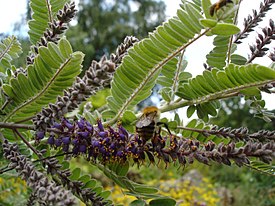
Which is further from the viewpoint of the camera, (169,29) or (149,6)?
(149,6)

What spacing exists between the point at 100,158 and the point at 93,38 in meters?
22.2

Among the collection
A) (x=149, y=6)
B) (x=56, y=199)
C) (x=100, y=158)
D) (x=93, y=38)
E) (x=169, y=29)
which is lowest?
(x=56, y=199)

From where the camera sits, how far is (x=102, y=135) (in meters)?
0.88

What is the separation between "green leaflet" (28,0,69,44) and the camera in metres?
1.12

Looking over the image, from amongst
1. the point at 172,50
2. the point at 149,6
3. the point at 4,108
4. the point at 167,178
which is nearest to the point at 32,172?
the point at 4,108

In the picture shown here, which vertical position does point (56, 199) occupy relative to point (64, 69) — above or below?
below

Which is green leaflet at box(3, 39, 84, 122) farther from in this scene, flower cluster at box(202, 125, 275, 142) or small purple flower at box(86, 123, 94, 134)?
flower cluster at box(202, 125, 275, 142)

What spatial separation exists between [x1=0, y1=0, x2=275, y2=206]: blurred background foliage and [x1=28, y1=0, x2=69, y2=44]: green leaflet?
0.44ft

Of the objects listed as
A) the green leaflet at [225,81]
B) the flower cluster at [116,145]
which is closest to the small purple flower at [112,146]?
the flower cluster at [116,145]

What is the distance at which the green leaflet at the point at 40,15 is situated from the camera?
1116mm

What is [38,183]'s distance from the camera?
671 mm

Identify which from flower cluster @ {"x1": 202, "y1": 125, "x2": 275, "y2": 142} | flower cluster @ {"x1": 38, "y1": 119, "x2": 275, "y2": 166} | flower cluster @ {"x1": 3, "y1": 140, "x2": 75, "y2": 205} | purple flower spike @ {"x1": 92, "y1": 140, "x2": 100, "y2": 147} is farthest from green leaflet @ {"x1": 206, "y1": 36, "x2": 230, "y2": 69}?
flower cluster @ {"x1": 3, "y1": 140, "x2": 75, "y2": 205}

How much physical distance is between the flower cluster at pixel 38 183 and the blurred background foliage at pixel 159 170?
342mm

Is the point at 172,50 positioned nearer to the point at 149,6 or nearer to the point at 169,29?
the point at 169,29
